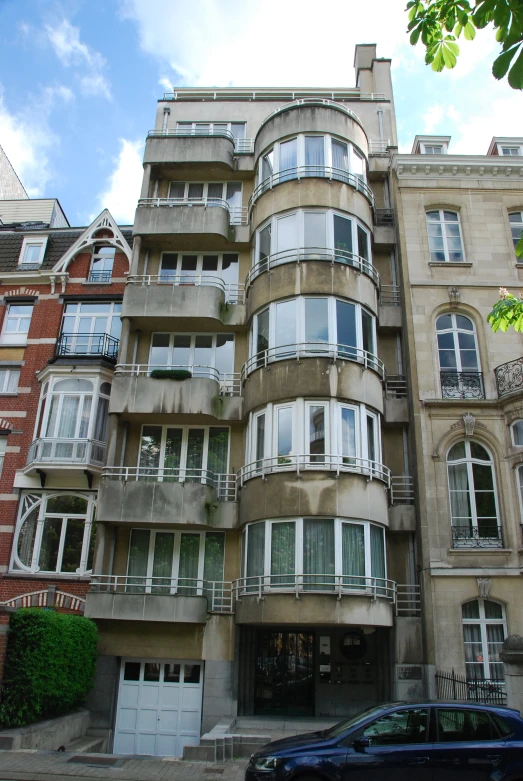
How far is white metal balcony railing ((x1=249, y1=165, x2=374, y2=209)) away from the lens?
20766 mm

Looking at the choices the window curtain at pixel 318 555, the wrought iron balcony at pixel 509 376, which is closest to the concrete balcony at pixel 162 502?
the window curtain at pixel 318 555

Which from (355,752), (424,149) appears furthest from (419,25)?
(424,149)

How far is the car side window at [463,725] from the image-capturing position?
8.74m

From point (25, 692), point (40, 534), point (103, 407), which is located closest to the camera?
point (25, 692)

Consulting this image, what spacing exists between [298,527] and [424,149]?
1667 cm

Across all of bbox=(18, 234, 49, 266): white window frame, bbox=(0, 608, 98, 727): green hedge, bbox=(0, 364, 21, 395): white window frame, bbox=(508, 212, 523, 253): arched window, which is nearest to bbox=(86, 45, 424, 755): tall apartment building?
bbox=(0, 608, 98, 727): green hedge

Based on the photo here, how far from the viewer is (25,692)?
1298 centimetres

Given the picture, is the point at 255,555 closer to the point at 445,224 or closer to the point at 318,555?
the point at 318,555

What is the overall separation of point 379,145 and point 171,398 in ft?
45.2

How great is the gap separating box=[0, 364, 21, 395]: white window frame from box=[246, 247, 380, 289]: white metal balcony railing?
30.9ft

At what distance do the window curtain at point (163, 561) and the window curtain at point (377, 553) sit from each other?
6038 mm

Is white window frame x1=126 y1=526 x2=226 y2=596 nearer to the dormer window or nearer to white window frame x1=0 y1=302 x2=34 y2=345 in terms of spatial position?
white window frame x1=0 y1=302 x2=34 y2=345

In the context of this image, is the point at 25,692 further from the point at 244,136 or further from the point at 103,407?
the point at 244,136

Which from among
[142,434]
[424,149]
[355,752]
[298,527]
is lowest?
[355,752]
